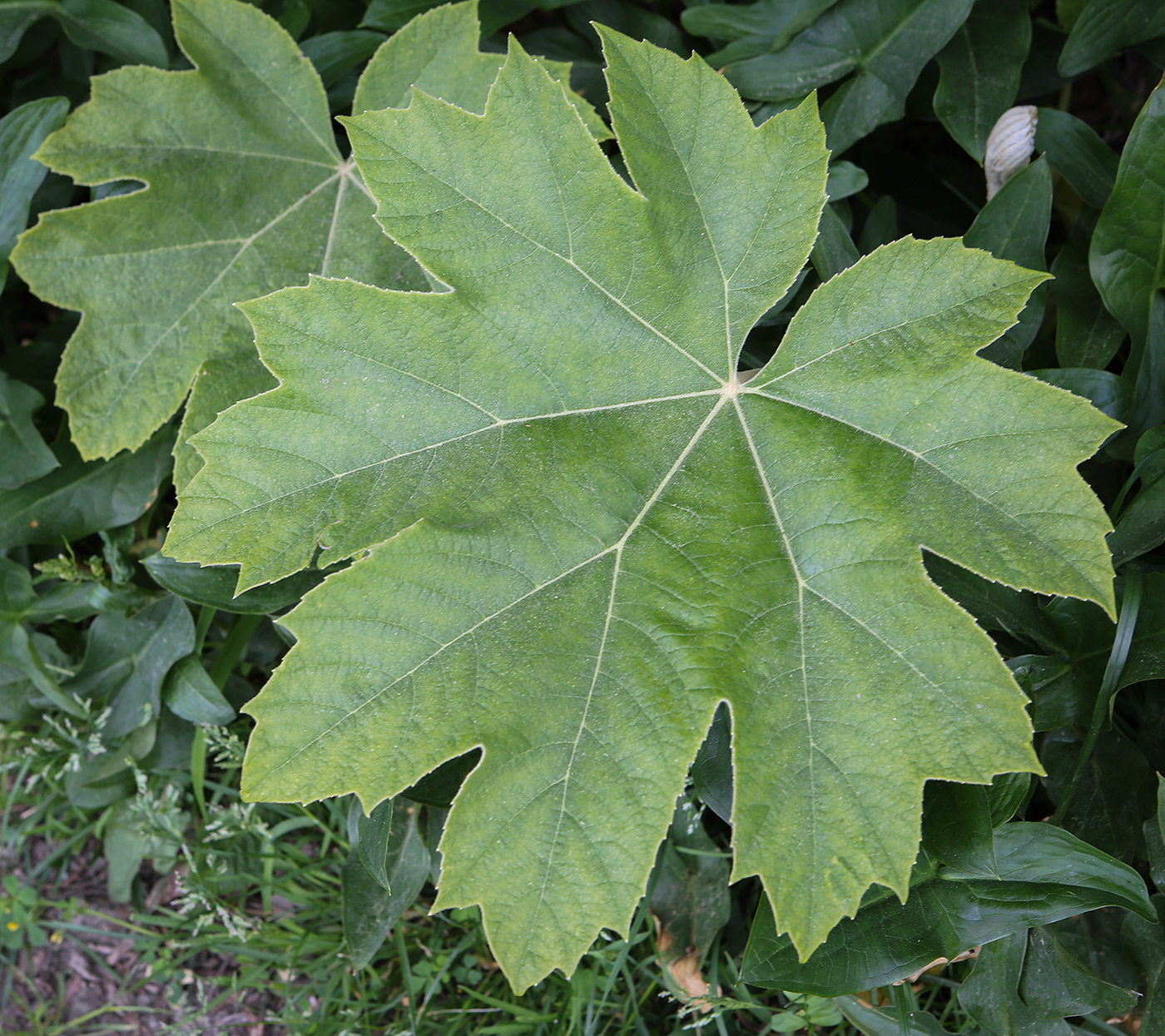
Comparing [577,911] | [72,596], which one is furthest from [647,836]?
[72,596]

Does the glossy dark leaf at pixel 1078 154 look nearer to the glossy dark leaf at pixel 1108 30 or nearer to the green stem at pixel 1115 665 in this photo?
the glossy dark leaf at pixel 1108 30

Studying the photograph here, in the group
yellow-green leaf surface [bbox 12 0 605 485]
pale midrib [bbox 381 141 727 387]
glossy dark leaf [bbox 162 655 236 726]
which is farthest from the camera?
glossy dark leaf [bbox 162 655 236 726]

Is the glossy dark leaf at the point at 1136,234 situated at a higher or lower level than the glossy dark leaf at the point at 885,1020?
higher

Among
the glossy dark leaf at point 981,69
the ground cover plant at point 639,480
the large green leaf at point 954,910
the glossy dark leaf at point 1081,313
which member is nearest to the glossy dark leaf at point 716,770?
the ground cover plant at point 639,480

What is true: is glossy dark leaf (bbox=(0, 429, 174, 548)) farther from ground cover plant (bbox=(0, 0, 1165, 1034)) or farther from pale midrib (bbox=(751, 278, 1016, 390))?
pale midrib (bbox=(751, 278, 1016, 390))

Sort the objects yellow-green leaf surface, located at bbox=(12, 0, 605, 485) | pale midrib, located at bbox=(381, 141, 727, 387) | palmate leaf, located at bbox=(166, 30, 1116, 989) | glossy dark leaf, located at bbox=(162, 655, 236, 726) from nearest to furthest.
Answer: palmate leaf, located at bbox=(166, 30, 1116, 989) → pale midrib, located at bbox=(381, 141, 727, 387) → yellow-green leaf surface, located at bbox=(12, 0, 605, 485) → glossy dark leaf, located at bbox=(162, 655, 236, 726)

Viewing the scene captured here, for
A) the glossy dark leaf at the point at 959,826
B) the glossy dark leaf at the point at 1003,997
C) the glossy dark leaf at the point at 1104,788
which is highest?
the glossy dark leaf at the point at 959,826

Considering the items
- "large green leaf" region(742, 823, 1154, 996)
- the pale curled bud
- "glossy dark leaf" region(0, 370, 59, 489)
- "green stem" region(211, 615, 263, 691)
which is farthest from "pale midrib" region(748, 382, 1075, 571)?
"glossy dark leaf" region(0, 370, 59, 489)

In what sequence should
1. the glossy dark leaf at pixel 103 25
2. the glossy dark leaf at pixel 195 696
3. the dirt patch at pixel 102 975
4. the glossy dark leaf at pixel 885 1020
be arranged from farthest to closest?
1. the dirt patch at pixel 102 975
2. the glossy dark leaf at pixel 195 696
3. the glossy dark leaf at pixel 103 25
4. the glossy dark leaf at pixel 885 1020
